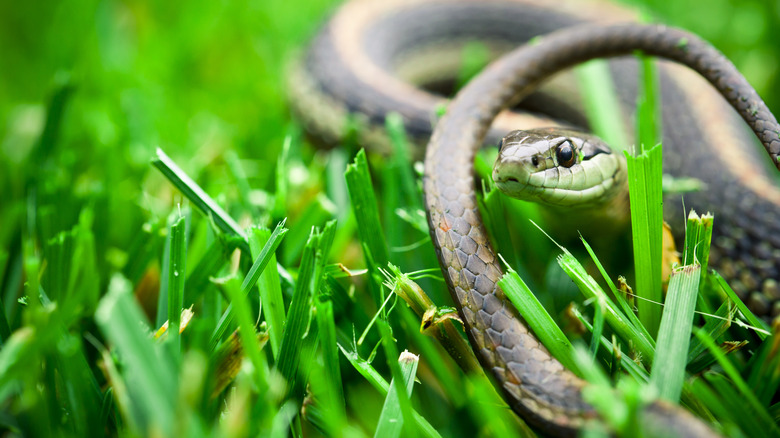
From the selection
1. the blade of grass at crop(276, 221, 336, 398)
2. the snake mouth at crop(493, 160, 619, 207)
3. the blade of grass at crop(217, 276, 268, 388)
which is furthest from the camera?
the snake mouth at crop(493, 160, 619, 207)

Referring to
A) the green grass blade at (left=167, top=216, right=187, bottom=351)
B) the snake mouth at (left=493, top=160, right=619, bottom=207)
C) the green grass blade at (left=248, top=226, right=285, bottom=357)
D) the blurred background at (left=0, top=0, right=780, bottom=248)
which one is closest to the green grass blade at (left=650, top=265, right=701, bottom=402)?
the snake mouth at (left=493, top=160, right=619, bottom=207)

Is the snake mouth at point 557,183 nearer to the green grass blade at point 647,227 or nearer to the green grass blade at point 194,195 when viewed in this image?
the green grass blade at point 647,227

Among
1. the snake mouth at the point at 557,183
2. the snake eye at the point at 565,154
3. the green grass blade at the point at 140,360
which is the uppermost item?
the snake eye at the point at 565,154

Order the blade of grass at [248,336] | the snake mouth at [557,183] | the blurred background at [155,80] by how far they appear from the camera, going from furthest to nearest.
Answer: the blurred background at [155,80] < the snake mouth at [557,183] < the blade of grass at [248,336]

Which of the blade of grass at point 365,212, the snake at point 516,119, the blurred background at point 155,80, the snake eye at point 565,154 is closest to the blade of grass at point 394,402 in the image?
the snake at point 516,119

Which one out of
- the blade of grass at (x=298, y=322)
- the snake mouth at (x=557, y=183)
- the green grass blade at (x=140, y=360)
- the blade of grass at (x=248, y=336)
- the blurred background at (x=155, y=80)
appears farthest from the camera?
the blurred background at (x=155, y=80)

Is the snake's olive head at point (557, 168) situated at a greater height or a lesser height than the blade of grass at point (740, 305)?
greater

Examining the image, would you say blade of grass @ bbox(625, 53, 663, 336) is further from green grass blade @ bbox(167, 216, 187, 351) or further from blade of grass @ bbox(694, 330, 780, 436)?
green grass blade @ bbox(167, 216, 187, 351)

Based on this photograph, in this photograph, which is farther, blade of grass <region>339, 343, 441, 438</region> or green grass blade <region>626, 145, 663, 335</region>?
green grass blade <region>626, 145, 663, 335</region>

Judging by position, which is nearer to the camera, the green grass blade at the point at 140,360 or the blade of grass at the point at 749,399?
the green grass blade at the point at 140,360
